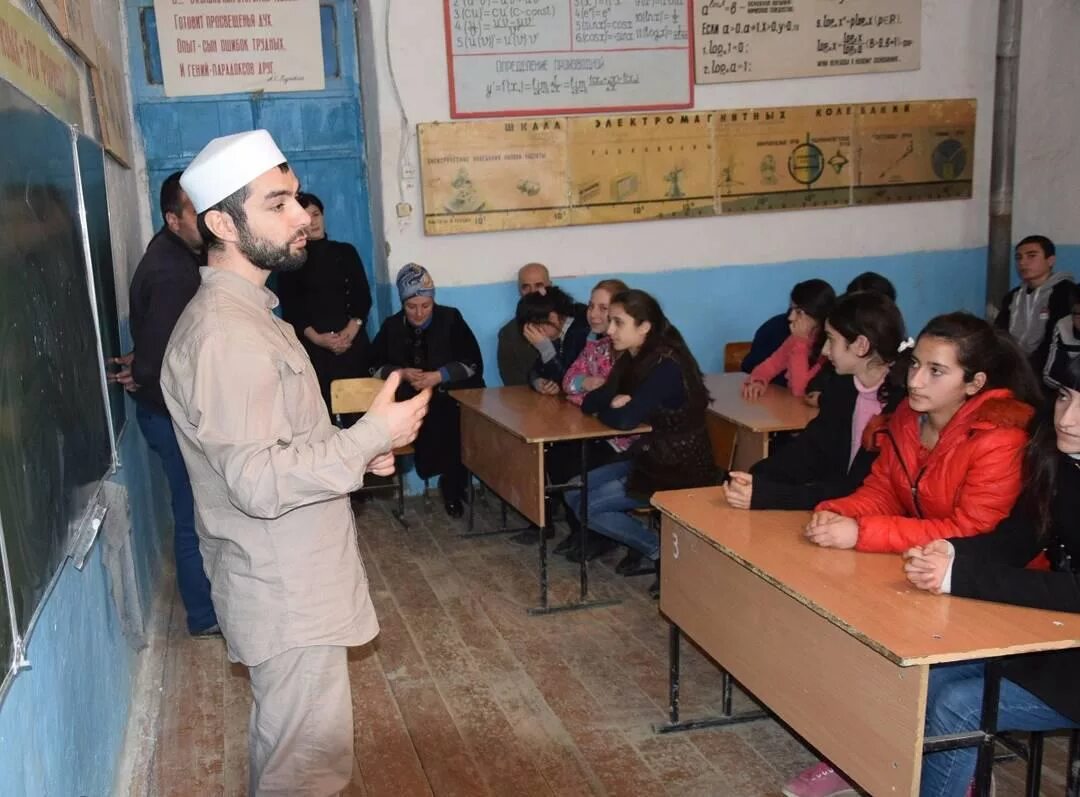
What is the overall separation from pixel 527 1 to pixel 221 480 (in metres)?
4.14

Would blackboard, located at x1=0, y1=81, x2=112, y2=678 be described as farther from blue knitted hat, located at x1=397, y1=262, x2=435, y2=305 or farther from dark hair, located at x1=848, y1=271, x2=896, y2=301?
dark hair, located at x1=848, y1=271, x2=896, y2=301

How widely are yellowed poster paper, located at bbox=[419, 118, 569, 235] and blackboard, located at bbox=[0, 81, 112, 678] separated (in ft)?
9.60

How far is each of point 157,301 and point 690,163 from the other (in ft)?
11.1

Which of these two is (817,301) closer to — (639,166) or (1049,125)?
(639,166)

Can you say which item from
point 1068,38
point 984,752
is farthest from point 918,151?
point 984,752

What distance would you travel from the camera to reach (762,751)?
9.18 feet

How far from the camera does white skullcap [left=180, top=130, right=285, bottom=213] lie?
1.90 m

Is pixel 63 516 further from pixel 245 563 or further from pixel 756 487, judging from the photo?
pixel 756 487

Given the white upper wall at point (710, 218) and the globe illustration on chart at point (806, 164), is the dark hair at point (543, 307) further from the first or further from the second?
the globe illustration on chart at point (806, 164)

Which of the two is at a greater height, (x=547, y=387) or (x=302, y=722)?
(x=547, y=387)

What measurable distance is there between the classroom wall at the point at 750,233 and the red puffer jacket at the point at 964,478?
136 inches

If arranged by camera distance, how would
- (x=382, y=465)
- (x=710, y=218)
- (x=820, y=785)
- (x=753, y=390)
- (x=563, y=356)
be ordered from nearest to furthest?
(x=382, y=465), (x=820, y=785), (x=753, y=390), (x=563, y=356), (x=710, y=218)

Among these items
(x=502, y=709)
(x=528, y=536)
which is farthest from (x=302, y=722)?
(x=528, y=536)

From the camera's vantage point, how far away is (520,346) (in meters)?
5.30
